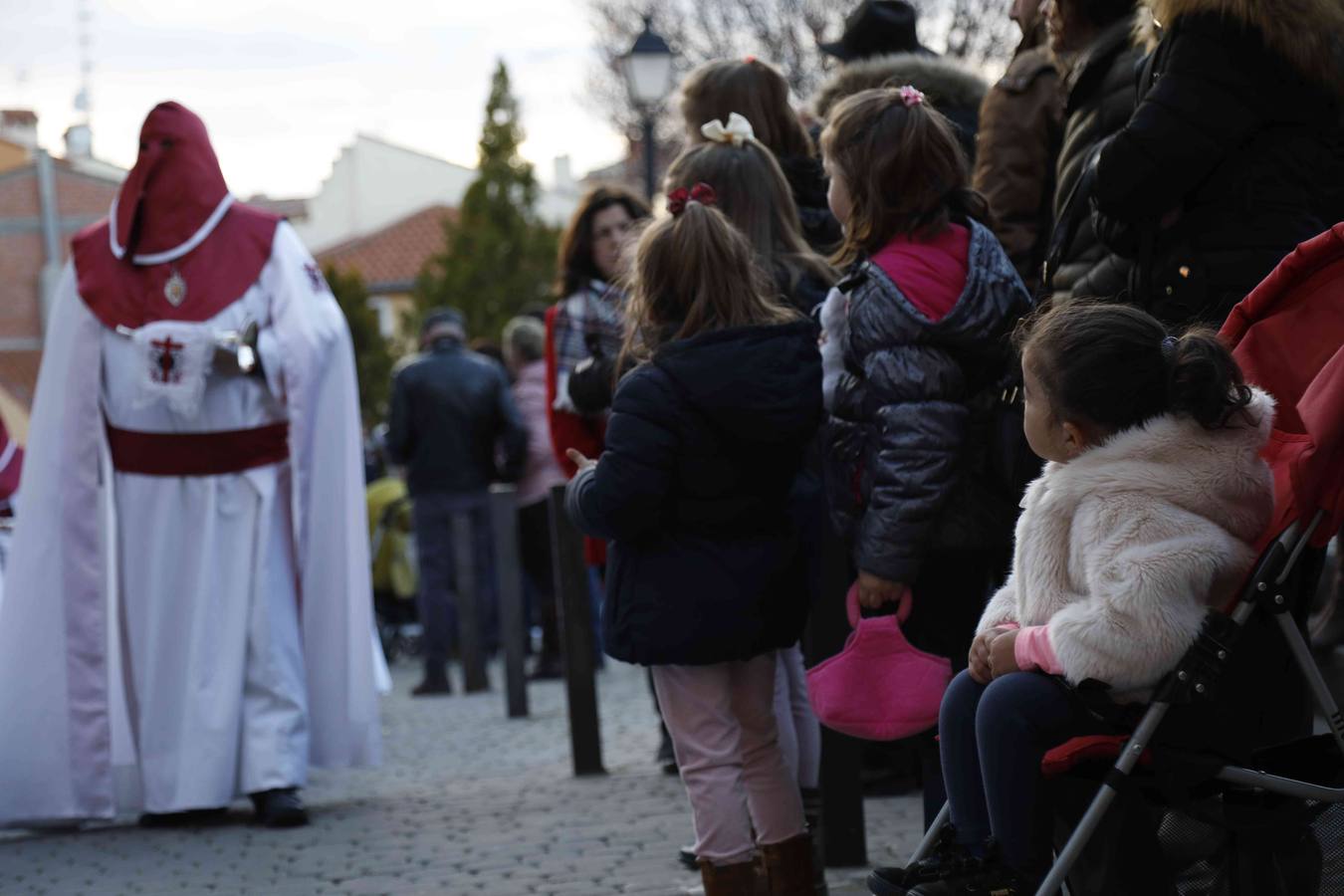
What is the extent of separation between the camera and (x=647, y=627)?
4590mm

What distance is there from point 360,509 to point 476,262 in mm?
34614

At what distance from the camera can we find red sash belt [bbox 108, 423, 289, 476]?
22.8 feet

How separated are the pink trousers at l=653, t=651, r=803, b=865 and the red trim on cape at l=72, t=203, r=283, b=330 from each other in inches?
112

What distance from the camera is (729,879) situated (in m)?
4.70

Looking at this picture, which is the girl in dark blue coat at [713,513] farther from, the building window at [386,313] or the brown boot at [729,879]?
the building window at [386,313]

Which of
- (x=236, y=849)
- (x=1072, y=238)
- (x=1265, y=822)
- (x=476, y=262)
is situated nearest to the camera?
(x=1265, y=822)

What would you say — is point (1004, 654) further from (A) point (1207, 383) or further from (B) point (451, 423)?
(B) point (451, 423)

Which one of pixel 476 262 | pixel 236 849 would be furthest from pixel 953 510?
pixel 476 262

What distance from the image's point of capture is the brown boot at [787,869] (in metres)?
4.77

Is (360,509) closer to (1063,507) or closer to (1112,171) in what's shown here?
(1112,171)

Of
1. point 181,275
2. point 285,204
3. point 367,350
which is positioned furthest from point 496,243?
point 285,204

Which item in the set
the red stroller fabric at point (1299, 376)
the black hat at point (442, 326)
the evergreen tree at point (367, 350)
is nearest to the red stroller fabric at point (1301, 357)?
the red stroller fabric at point (1299, 376)

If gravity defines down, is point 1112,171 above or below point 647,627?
above

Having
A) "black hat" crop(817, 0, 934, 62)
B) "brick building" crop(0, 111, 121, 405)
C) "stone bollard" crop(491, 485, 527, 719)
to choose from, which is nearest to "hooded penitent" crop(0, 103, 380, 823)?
"black hat" crop(817, 0, 934, 62)
